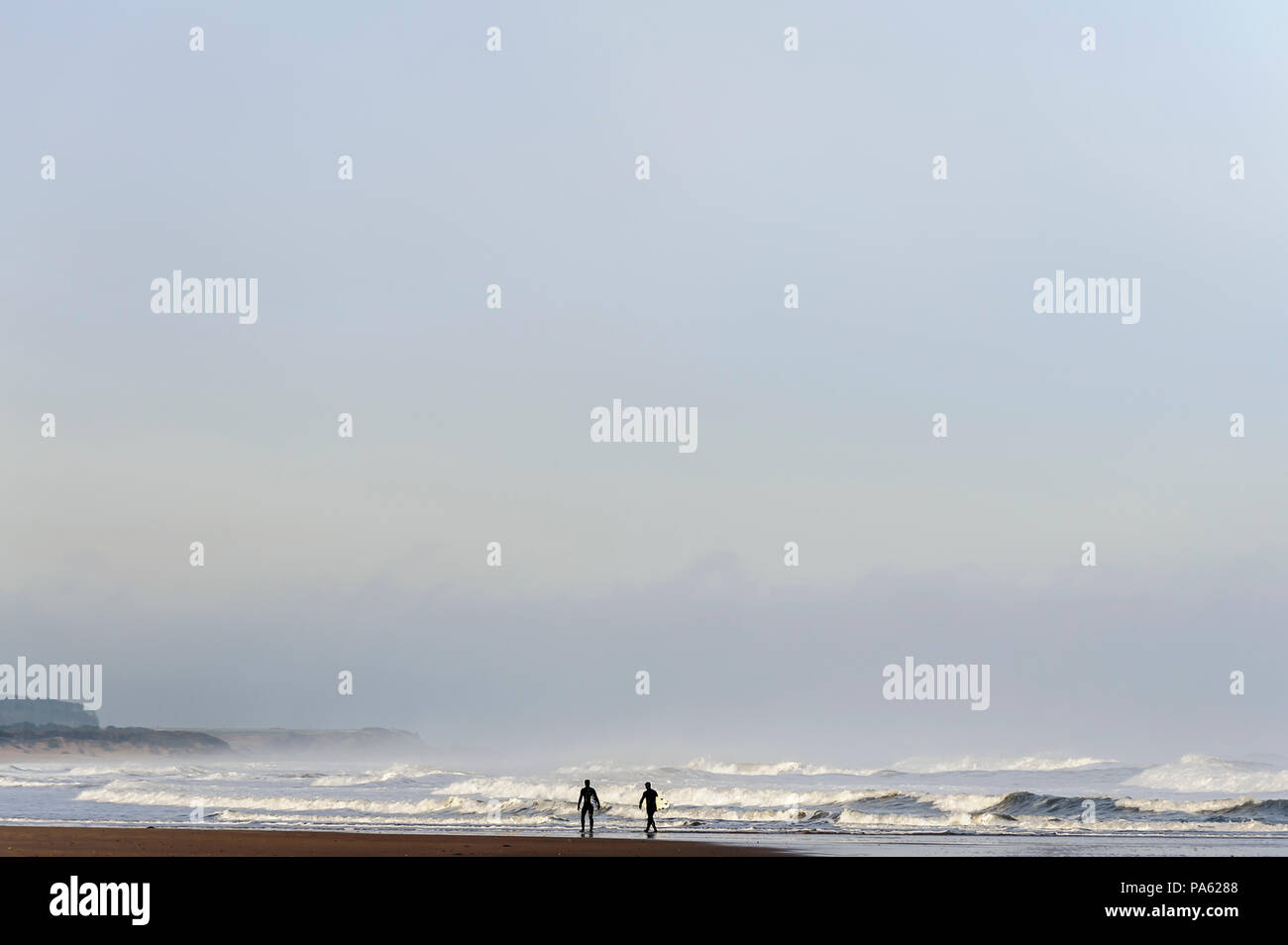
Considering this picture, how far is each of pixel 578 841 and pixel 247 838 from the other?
26.0 ft

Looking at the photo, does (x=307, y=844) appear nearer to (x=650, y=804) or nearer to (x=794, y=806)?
(x=650, y=804)

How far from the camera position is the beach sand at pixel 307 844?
26547 mm

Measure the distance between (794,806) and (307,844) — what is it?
21.7m

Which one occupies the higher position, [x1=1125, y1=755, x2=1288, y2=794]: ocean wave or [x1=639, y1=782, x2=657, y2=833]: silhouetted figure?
[x1=639, y1=782, x2=657, y2=833]: silhouetted figure

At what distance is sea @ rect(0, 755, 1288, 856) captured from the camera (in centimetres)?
3256

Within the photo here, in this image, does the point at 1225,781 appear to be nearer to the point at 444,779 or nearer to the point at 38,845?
the point at 444,779

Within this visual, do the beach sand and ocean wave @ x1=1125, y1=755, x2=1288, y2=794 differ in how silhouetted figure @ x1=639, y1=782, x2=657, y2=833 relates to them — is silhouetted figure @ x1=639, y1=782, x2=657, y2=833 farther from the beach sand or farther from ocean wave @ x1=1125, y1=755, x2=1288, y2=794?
ocean wave @ x1=1125, y1=755, x2=1288, y2=794

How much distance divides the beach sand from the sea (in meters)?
2.32

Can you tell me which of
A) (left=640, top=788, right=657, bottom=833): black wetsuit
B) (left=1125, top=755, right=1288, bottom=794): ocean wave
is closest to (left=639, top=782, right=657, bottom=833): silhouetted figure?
(left=640, top=788, right=657, bottom=833): black wetsuit

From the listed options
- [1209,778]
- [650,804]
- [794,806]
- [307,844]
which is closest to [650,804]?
[650,804]

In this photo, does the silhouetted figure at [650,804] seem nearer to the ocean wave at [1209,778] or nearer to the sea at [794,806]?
the sea at [794,806]

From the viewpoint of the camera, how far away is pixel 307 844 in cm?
2862

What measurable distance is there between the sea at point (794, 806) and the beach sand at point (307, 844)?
7.60 ft
